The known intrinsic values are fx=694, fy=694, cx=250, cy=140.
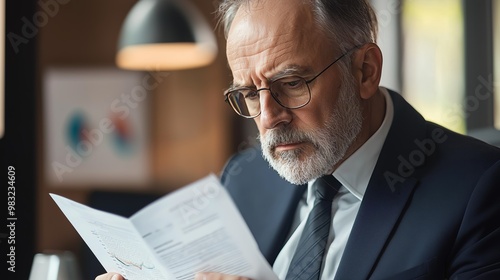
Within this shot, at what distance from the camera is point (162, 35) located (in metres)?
3.97

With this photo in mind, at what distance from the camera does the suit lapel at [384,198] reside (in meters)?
1.45

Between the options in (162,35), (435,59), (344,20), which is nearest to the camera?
(344,20)

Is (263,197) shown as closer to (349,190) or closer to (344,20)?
(349,190)

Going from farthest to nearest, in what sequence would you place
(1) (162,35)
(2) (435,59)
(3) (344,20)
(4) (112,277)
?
1. (1) (162,35)
2. (2) (435,59)
3. (3) (344,20)
4. (4) (112,277)

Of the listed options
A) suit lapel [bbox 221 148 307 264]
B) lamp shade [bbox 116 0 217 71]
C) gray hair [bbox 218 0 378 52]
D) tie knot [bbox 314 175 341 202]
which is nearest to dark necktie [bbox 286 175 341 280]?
tie knot [bbox 314 175 341 202]

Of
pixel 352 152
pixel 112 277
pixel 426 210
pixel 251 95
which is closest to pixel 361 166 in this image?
pixel 352 152

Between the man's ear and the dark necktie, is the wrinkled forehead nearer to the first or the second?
the man's ear

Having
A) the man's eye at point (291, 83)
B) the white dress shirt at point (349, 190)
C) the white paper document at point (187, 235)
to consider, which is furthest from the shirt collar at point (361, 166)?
the white paper document at point (187, 235)

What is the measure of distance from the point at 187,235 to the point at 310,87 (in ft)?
1.52

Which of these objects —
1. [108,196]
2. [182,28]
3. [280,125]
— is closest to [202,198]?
[280,125]

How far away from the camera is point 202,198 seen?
1.19 meters

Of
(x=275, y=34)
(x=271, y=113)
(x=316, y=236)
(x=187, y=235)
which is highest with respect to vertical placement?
(x=275, y=34)

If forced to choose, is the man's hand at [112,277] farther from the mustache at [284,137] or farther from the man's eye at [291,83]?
the man's eye at [291,83]

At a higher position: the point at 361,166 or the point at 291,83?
the point at 291,83
